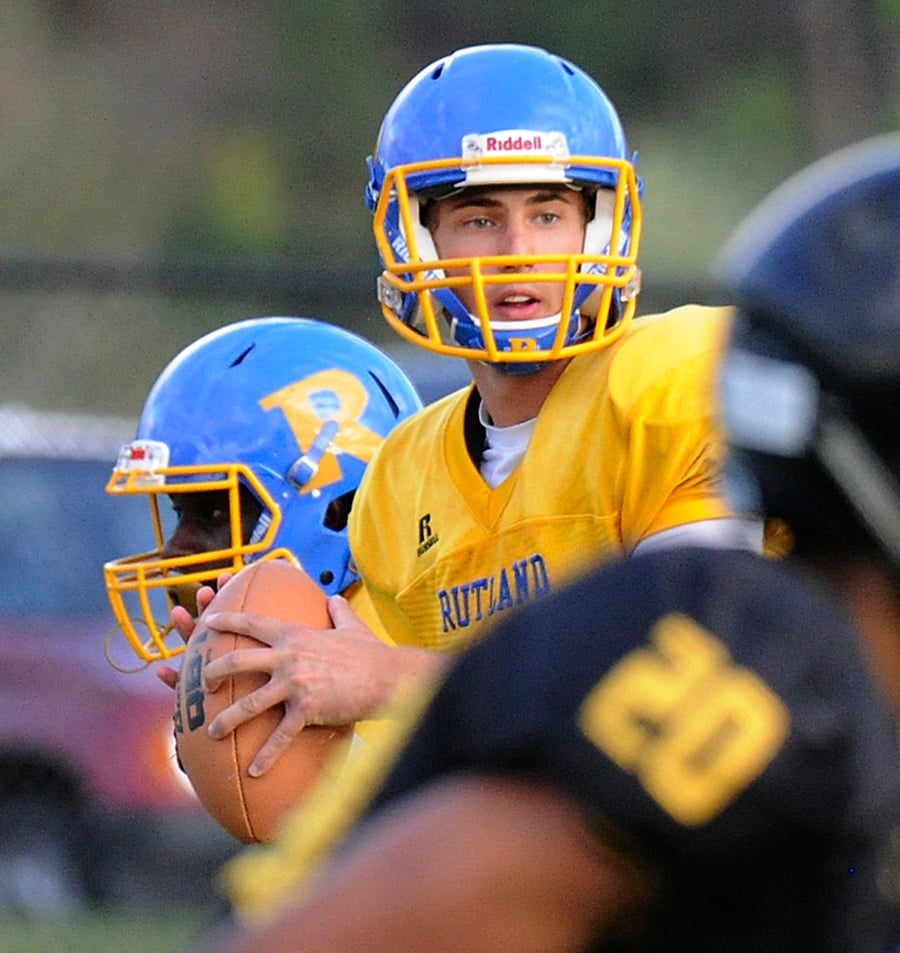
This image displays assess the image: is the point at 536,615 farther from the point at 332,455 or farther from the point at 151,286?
the point at 151,286

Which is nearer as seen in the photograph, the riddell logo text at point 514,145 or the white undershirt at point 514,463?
the white undershirt at point 514,463

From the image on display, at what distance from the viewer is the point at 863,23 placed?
44.7 ft

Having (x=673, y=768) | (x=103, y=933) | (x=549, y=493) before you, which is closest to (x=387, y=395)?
(x=549, y=493)

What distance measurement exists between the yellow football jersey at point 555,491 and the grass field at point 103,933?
340cm

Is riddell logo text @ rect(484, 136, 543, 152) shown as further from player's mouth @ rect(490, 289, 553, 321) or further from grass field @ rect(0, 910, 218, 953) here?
grass field @ rect(0, 910, 218, 953)

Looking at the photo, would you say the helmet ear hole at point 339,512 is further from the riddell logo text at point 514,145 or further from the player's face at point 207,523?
the riddell logo text at point 514,145

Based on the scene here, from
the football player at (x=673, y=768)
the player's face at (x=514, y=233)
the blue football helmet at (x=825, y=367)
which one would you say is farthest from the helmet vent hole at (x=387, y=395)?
the football player at (x=673, y=768)

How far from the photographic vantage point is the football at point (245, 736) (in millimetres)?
2963

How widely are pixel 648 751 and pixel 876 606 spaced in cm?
24

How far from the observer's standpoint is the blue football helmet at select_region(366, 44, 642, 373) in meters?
3.25

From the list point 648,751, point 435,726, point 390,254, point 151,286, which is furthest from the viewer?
point 151,286

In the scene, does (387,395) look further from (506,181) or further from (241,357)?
(506,181)

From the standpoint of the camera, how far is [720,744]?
1.36m

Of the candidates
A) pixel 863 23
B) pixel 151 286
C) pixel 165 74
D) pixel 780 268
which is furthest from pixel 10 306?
pixel 780 268
